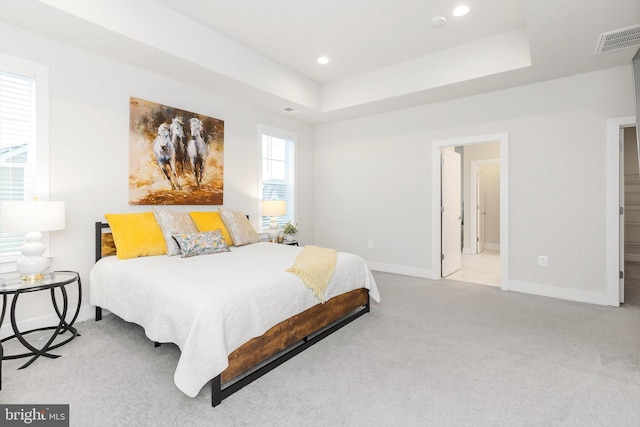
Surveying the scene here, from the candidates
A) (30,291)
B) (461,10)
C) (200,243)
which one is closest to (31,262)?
(30,291)

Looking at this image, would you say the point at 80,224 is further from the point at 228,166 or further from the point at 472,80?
the point at 472,80

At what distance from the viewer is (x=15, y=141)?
9.06 ft

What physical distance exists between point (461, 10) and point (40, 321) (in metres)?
4.88

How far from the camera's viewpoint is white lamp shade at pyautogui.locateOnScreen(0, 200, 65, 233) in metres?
2.35

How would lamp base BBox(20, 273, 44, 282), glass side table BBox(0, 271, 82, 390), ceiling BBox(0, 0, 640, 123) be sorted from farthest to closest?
ceiling BBox(0, 0, 640, 123)
lamp base BBox(20, 273, 44, 282)
glass side table BBox(0, 271, 82, 390)

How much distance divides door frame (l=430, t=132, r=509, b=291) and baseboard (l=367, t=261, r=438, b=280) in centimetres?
8

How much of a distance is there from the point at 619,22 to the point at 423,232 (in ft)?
10.0

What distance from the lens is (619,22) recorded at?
104 inches

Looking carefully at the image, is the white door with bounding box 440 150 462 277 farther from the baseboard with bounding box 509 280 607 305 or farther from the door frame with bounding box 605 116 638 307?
the door frame with bounding box 605 116 638 307

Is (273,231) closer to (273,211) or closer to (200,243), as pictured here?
(273,211)

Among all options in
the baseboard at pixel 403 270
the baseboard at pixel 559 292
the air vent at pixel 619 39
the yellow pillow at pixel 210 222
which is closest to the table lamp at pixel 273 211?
the yellow pillow at pixel 210 222

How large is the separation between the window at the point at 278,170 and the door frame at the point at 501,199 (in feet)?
7.61

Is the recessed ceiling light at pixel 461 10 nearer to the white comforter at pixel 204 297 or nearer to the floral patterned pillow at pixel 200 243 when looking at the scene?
the white comforter at pixel 204 297

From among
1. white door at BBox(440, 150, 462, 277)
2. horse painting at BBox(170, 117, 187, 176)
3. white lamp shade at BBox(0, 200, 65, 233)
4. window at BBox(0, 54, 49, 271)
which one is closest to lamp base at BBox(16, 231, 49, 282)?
white lamp shade at BBox(0, 200, 65, 233)
